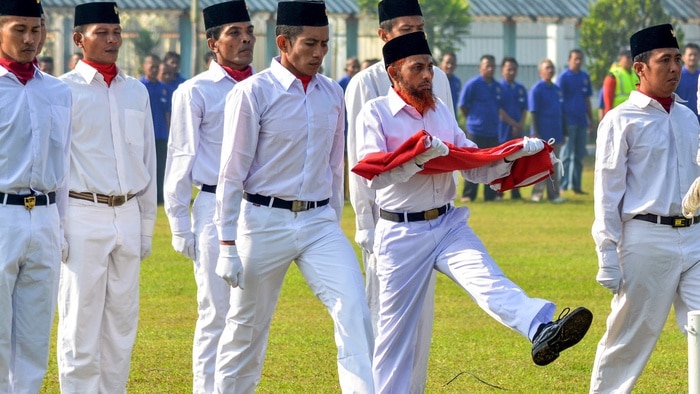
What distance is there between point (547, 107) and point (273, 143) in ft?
57.0

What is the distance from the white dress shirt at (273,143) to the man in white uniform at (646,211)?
1.68 metres

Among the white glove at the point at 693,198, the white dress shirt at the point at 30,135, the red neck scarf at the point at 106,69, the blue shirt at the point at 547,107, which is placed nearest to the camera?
the white glove at the point at 693,198

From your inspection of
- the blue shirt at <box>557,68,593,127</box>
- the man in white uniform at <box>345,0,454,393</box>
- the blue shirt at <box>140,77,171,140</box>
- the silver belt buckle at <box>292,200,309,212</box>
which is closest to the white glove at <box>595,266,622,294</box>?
the man in white uniform at <box>345,0,454,393</box>

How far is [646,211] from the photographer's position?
27.7ft

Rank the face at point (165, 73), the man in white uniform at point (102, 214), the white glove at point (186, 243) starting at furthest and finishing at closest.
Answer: the face at point (165, 73) < the white glove at point (186, 243) < the man in white uniform at point (102, 214)

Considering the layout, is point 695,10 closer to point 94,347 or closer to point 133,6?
point 133,6

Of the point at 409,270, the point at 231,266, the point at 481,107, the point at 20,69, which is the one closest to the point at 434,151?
the point at 409,270

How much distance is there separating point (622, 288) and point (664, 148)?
876mm

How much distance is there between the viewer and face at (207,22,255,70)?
9.52 metres

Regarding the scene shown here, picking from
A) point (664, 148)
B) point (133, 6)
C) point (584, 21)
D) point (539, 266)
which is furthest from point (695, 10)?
point (664, 148)

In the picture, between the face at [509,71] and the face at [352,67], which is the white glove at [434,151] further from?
the face at [509,71]

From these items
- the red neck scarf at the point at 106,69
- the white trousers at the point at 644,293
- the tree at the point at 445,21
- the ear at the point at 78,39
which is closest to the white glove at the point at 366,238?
the white trousers at the point at 644,293

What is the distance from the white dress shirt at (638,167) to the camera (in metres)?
8.42

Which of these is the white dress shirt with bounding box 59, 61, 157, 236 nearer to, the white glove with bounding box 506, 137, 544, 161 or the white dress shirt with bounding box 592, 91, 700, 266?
the white glove with bounding box 506, 137, 544, 161
